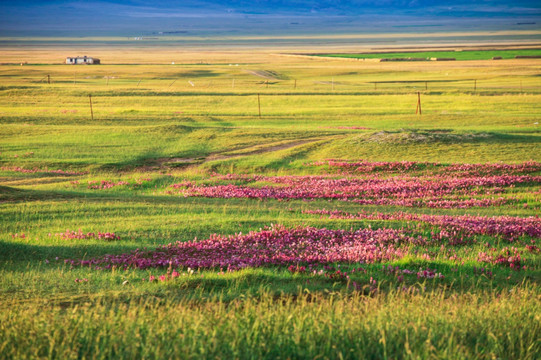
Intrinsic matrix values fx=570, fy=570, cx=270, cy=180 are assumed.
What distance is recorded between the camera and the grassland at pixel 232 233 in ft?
23.6

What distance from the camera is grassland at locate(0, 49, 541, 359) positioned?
7184 mm

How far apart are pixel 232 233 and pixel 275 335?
8.58 metres

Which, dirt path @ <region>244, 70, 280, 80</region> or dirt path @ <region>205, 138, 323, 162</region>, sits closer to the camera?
dirt path @ <region>205, 138, 323, 162</region>

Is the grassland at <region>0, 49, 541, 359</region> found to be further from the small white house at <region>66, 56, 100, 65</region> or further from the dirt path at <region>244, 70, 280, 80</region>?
the small white house at <region>66, 56, 100, 65</region>

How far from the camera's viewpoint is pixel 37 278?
36.4 feet

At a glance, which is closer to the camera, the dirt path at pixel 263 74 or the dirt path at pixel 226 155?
the dirt path at pixel 226 155

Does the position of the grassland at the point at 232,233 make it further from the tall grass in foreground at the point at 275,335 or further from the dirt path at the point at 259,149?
the dirt path at the point at 259,149

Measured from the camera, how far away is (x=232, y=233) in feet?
51.6

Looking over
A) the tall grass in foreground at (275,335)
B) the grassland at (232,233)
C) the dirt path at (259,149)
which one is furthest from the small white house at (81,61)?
the tall grass in foreground at (275,335)

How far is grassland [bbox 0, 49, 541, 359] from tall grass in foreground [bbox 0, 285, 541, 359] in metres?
0.03

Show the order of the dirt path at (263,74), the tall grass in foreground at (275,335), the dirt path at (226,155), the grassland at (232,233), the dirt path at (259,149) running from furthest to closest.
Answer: the dirt path at (263,74) → the dirt path at (259,149) → the dirt path at (226,155) → the grassland at (232,233) → the tall grass in foreground at (275,335)

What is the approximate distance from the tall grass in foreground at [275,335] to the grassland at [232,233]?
1.3 inches

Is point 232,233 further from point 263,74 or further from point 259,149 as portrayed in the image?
point 263,74

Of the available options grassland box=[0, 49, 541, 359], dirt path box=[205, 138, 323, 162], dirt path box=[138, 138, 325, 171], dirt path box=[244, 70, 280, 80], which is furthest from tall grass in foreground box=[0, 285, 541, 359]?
dirt path box=[244, 70, 280, 80]
